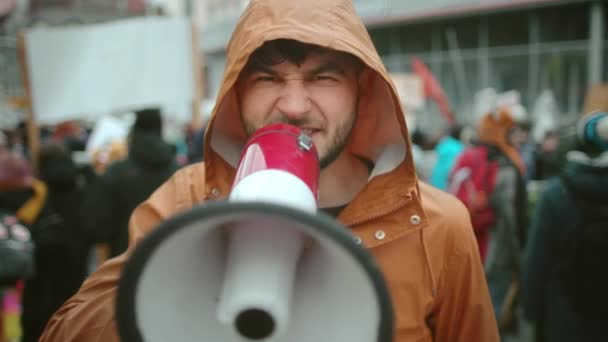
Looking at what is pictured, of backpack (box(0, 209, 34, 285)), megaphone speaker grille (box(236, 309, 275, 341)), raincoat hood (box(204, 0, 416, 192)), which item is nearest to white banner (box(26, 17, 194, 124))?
backpack (box(0, 209, 34, 285))

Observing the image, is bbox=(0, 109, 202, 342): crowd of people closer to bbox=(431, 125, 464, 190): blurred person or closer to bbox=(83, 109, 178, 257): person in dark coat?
bbox=(83, 109, 178, 257): person in dark coat

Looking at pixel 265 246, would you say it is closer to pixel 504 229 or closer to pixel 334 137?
pixel 334 137

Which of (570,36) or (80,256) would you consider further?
(570,36)

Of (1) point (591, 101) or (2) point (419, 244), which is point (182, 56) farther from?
(1) point (591, 101)

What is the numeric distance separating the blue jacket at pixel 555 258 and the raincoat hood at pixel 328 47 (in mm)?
1853

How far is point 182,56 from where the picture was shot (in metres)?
5.50

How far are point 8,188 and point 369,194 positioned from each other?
119 inches

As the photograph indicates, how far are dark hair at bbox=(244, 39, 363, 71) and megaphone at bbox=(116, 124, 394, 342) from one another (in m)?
0.36

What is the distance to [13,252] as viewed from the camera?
10.4 ft

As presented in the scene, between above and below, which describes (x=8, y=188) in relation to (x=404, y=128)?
below

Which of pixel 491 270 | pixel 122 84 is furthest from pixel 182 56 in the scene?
pixel 491 270

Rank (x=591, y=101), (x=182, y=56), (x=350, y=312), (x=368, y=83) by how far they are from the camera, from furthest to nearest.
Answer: (x=591, y=101)
(x=182, y=56)
(x=368, y=83)
(x=350, y=312)

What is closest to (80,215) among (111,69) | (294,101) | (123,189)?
(123,189)

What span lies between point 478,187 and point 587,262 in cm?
165
